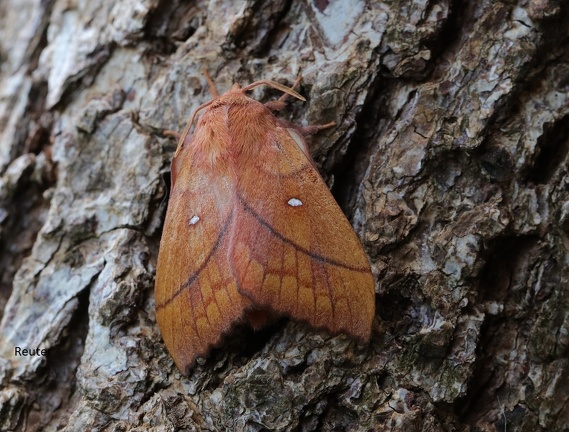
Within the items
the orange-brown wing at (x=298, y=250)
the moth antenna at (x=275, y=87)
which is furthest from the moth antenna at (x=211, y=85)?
the orange-brown wing at (x=298, y=250)

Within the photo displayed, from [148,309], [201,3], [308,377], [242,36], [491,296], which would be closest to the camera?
[308,377]

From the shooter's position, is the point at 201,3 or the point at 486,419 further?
the point at 201,3

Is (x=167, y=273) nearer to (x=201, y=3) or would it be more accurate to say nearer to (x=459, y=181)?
(x=459, y=181)

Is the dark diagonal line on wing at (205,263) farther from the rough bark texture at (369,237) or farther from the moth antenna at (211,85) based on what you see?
the moth antenna at (211,85)

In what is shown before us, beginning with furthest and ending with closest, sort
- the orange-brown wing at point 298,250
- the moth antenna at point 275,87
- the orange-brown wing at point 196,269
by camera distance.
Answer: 1. the moth antenna at point 275,87
2. the orange-brown wing at point 196,269
3. the orange-brown wing at point 298,250

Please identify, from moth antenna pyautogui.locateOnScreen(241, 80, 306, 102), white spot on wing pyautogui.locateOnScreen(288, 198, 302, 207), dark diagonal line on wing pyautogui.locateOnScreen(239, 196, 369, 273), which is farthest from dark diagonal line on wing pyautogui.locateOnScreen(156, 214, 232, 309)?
moth antenna pyautogui.locateOnScreen(241, 80, 306, 102)

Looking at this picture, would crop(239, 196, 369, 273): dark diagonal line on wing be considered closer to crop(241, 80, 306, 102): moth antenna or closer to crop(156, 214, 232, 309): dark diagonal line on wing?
crop(156, 214, 232, 309): dark diagonal line on wing

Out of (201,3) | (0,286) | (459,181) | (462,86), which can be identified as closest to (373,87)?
(462,86)

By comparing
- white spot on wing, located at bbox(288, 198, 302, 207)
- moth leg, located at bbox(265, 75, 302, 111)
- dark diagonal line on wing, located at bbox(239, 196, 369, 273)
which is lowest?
dark diagonal line on wing, located at bbox(239, 196, 369, 273)
